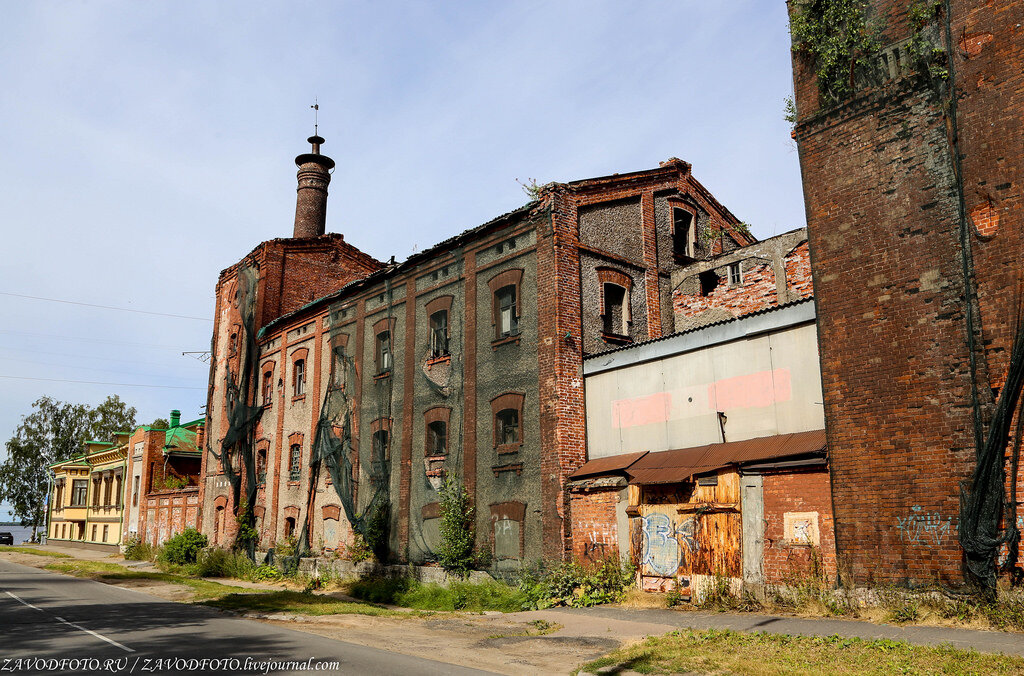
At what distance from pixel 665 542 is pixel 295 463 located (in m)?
15.8

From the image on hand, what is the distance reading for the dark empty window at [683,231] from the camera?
20.5 meters

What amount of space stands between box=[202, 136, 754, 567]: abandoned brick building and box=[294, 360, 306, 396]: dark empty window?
2.6 inches

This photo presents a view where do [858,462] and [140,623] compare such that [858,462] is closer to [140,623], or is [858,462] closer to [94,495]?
[140,623]

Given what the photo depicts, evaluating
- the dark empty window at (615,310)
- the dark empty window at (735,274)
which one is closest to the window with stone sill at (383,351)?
the dark empty window at (615,310)

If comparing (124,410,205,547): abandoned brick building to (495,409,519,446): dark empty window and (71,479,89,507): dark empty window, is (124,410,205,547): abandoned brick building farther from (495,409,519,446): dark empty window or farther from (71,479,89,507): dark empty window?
(495,409,519,446): dark empty window

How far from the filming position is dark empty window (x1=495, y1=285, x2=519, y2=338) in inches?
725

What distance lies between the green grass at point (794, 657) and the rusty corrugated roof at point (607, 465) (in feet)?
19.1

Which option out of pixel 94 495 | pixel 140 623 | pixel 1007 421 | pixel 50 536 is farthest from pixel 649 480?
pixel 50 536

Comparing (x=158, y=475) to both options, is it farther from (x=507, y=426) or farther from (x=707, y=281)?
(x=707, y=281)

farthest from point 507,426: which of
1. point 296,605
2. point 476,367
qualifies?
point 296,605

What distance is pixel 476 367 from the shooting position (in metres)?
19.1

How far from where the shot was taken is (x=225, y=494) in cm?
2980

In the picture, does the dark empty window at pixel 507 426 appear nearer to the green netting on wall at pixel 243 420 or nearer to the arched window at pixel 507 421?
the arched window at pixel 507 421

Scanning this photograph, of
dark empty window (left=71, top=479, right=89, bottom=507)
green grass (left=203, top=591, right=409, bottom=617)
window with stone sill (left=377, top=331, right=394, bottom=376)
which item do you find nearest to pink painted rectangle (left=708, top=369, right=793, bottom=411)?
green grass (left=203, top=591, right=409, bottom=617)
